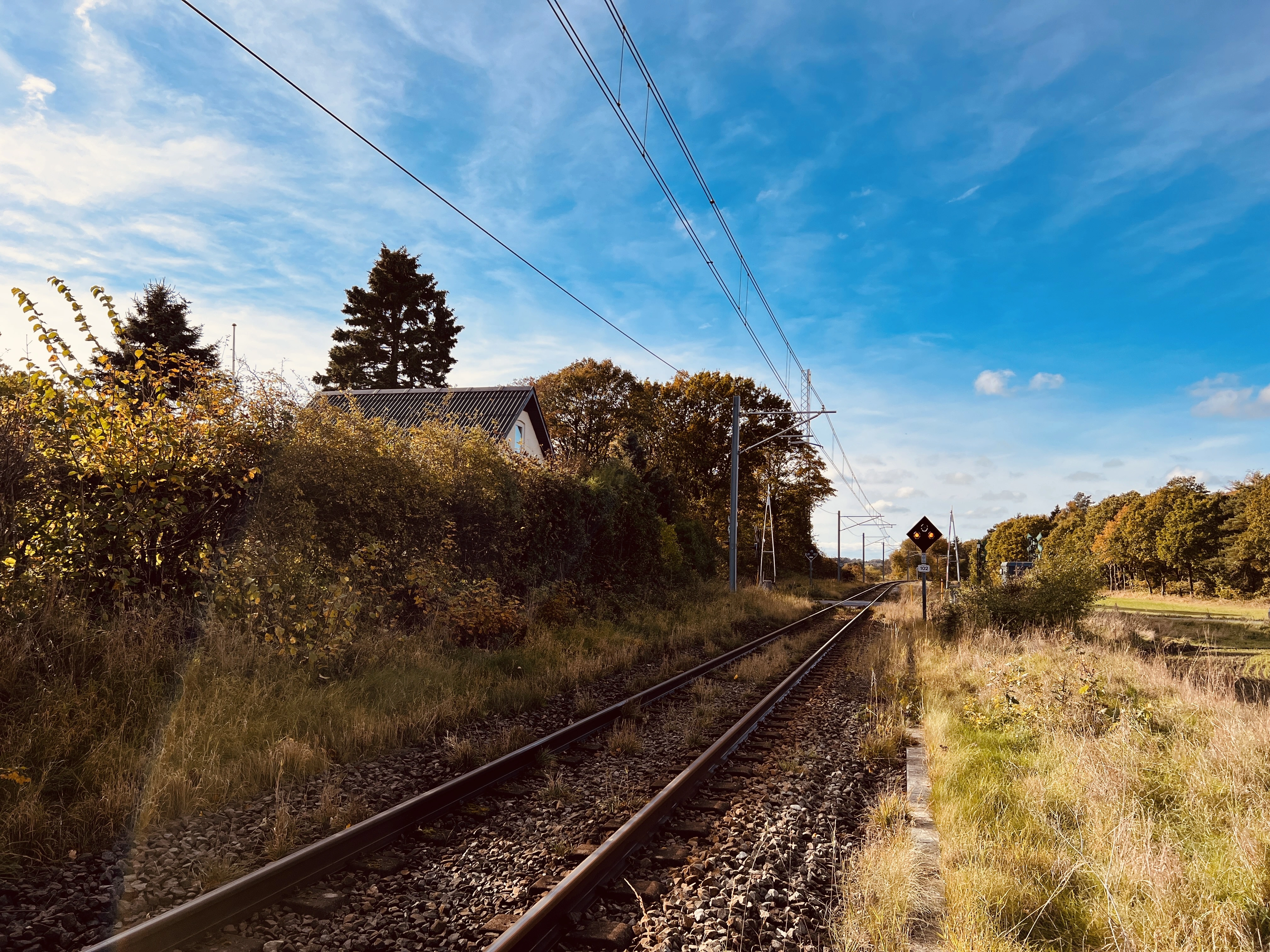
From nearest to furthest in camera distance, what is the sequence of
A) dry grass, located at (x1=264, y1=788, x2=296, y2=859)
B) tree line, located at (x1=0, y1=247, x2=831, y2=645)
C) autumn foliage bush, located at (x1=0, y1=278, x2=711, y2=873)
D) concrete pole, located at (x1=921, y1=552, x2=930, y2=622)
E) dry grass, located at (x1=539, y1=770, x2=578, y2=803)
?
dry grass, located at (x1=264, y1=788, x2=296, y2=859), autumn foliage bush, located at (x1=0, y1=278, x2=711, y2=873), dry grass, located at (x1=539, y1=770, x2=578, y2=803), tree line, located at (x1=0, y1=247, x2=831, y2=645), concrete pole, located at (x1=921, y1=552, x2=930, y2=622)

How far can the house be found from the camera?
29.4 meters

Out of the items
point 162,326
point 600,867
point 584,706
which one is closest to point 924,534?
point 584,706

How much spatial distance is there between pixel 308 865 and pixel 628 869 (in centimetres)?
194

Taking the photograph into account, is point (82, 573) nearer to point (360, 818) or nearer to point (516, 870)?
point (360, 818)

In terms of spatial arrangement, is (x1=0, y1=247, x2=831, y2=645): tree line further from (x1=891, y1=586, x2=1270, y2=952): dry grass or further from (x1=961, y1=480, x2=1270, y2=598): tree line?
(x1=961, y1=480, x2=1270, y2=598): tree line

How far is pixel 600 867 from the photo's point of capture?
410cm

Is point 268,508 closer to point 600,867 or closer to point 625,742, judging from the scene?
point 625,742

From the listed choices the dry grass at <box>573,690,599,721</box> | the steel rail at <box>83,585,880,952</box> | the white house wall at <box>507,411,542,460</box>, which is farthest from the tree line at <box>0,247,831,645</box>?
the white house wall at <box>507,411,542,460</box>

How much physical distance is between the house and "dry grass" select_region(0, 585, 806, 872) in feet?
65.8

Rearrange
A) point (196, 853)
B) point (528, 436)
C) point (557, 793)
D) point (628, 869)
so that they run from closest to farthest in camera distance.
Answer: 1. point (196, 853)
2. point (628, 869)
3. point (557, 793)
4. point (528, 436)

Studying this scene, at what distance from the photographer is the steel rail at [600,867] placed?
3.39 m

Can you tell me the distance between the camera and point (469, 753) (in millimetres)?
Result: 6277

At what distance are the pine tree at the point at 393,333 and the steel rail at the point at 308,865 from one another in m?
40.6

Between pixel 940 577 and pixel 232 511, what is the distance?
4493 inches
